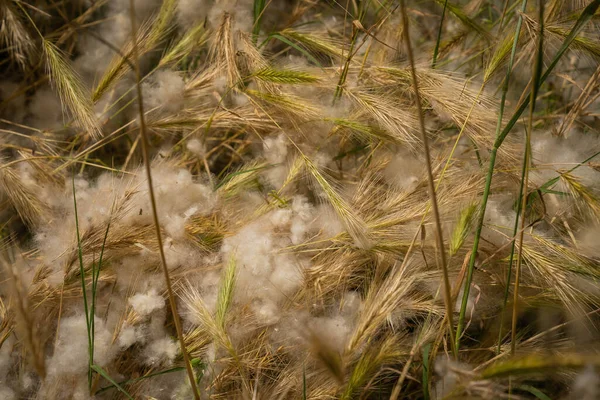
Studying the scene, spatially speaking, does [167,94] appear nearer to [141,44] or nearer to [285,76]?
[141,44]

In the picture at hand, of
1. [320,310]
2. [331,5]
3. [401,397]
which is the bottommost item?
[401,397]

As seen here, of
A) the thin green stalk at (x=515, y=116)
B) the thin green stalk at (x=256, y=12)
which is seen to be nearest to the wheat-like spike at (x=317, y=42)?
the thin green stalk at (x=256, y=12)

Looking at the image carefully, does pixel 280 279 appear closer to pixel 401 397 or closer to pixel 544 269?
pixel 401 397

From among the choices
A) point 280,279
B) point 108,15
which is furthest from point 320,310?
point 108,15

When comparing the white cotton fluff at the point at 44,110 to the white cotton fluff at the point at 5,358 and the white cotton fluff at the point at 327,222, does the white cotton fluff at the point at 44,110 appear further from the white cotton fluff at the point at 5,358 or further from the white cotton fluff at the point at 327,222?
the white cotton fluff at the point at 327,222

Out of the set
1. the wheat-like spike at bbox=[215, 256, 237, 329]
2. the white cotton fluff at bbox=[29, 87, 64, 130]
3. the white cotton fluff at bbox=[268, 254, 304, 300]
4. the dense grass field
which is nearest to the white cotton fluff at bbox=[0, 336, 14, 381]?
the dense grass field

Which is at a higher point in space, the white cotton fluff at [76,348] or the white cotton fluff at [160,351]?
the white cotton fluff at [76,348]

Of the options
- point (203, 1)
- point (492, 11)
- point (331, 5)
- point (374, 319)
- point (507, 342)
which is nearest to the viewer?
point (374, 319)

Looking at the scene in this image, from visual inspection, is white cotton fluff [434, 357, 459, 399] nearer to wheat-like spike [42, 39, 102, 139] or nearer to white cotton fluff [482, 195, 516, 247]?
white cotton fluff [482, 195, 516, 247]
